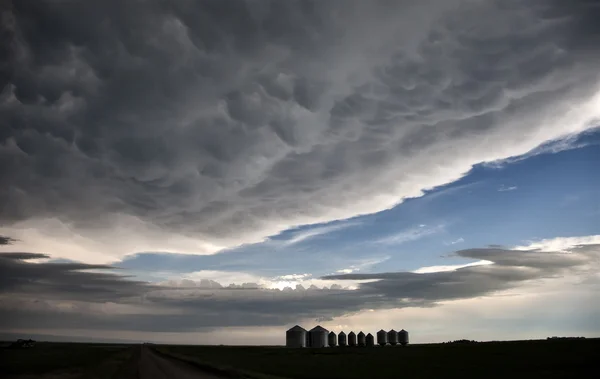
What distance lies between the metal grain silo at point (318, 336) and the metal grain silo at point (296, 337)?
2794mm

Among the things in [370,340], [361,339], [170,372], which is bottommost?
[370,340]

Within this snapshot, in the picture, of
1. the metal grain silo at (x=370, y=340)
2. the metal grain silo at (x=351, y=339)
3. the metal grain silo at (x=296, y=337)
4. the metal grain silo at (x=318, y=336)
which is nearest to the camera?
the metal grain silo at (x=318, y=336)

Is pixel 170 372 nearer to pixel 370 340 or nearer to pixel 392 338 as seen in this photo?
pixel 370 340

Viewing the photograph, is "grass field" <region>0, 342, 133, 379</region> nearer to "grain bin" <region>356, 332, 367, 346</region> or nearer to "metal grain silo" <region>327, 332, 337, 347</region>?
"metal grain silo" <region>327, 332, 337, 347</region>

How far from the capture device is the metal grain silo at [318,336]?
183 meters

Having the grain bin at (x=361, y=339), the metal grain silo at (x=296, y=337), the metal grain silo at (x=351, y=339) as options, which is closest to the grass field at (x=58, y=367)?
the metal grain silo at (x=296, y=337)

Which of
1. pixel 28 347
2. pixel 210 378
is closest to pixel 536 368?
pixel 210 378

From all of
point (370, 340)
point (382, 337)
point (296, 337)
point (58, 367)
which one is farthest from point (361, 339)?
point (58, 367)

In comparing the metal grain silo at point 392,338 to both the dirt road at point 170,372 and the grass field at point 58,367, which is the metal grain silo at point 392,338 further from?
the dirt road at point 170,372

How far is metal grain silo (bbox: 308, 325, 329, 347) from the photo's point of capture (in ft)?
600

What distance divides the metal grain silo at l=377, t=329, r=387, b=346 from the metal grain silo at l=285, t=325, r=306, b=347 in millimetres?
32668

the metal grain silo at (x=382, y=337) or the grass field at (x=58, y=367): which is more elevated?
the grass field at (x=58, y=367)

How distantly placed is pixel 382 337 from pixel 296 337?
122 ft

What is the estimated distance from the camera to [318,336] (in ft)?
604
